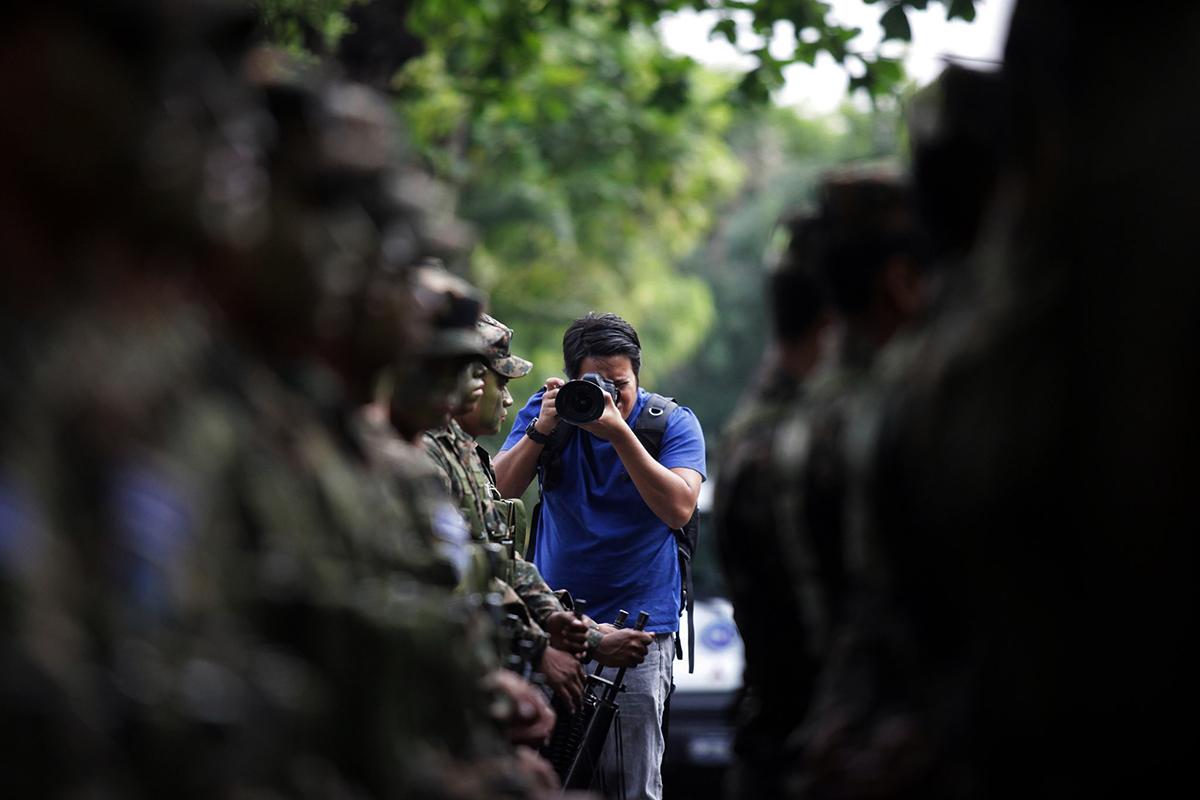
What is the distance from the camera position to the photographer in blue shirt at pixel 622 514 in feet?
22.7

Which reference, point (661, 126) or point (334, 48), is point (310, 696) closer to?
point (334, 48)

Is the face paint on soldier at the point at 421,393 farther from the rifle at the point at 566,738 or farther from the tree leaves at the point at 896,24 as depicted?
the tree leaves at the point at 896,24

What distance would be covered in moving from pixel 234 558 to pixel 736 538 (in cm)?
173

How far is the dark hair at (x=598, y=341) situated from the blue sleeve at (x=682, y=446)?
0.26m

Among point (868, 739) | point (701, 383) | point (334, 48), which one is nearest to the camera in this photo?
point (868, 739)

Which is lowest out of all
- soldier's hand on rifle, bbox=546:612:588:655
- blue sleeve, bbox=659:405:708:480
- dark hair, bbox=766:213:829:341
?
dark hair, bbox=766:213:829:341

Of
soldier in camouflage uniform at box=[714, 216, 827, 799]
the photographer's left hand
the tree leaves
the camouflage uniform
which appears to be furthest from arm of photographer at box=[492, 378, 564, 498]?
soldier in camouflage uniform at box=[714, 216, 827, 799]

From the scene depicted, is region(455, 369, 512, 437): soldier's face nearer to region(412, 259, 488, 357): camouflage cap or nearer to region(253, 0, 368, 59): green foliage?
region(412, 259, 488, 357): camouflage cap

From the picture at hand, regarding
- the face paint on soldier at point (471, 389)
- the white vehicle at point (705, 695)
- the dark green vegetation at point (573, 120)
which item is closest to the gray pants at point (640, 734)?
the face paint on soldier at point (471, 389)

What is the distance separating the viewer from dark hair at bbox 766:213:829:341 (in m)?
4.14

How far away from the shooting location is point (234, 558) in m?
2.47

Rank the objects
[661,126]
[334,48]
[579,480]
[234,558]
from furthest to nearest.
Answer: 1. [661,126]
2. [334,48]
3. [579,480]
4. [234,558]

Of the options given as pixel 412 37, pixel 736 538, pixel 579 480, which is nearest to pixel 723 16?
pixel 412 37

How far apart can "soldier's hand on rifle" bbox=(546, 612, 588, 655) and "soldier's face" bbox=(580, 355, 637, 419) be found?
1.29m
